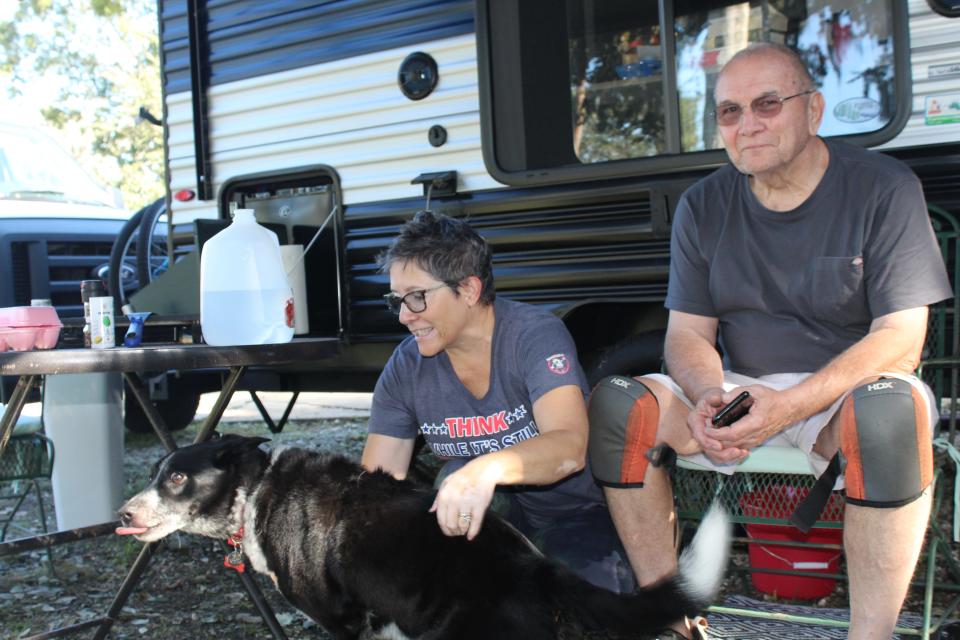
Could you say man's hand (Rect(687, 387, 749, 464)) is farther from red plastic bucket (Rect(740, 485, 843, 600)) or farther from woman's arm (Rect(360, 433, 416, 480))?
woman's arm (Rect(360, 433, 416, 480))

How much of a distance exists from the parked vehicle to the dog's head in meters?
1.38

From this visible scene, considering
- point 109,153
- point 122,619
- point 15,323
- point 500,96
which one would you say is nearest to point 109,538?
point 122,619

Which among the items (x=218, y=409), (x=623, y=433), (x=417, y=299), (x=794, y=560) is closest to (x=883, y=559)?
(x=623, y=433)

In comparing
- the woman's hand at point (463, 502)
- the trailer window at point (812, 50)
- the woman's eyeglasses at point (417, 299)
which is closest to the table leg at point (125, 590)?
the woman's eyeglasses at point (417, 299)

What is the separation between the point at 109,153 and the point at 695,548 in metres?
20.1

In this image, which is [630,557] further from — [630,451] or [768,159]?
[768,159]

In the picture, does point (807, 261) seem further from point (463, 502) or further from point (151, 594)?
point (151, 594)

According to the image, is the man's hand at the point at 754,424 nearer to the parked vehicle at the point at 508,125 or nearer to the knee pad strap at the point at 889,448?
the knee pad strap at the point at 889,448

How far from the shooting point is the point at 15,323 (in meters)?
2.38

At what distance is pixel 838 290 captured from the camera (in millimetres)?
2295

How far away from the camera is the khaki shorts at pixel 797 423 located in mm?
2059

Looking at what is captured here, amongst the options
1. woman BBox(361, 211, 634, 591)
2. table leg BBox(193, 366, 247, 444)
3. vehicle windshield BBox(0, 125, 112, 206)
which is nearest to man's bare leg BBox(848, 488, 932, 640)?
woman BBox(361, 211, 634, 591)

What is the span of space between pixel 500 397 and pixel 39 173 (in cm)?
527

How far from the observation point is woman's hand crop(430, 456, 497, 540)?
179cm
